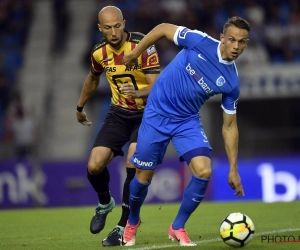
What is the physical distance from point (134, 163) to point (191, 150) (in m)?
0.62

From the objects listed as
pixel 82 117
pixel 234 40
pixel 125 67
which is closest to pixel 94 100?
pixel 82 117

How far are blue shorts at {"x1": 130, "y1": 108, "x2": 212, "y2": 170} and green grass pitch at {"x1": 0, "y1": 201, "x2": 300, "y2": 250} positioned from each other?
851 millimetres

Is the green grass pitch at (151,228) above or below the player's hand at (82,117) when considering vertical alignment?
below

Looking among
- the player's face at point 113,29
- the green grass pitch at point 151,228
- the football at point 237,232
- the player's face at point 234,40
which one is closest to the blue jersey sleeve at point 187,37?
the player's face at point 234,40

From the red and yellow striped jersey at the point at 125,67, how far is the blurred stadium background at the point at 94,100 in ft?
25.4

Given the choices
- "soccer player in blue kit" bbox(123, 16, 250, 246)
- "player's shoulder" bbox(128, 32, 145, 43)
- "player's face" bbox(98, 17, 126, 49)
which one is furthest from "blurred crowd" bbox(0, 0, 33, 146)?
"soccer player in blue kit" bbox(123, 16, 250, 246)

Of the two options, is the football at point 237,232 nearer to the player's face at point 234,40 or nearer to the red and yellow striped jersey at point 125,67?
the player's face at point 234,40

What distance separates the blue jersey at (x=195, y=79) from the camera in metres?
7.77

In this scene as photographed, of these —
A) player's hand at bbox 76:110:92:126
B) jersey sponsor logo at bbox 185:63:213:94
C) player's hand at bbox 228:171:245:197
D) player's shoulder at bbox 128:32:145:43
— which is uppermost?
player's shoulder at bbox 128:32:145:43

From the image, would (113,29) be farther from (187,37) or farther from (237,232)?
(237,232)

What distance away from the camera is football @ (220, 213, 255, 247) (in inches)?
297

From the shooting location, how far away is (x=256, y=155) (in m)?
17.9

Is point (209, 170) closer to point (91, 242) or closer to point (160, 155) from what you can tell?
point (160, 155)

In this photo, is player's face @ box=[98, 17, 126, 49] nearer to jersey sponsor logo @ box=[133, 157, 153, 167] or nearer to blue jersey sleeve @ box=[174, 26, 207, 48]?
blue jersey sleeve @ box=[174, 26, 207, 48]
